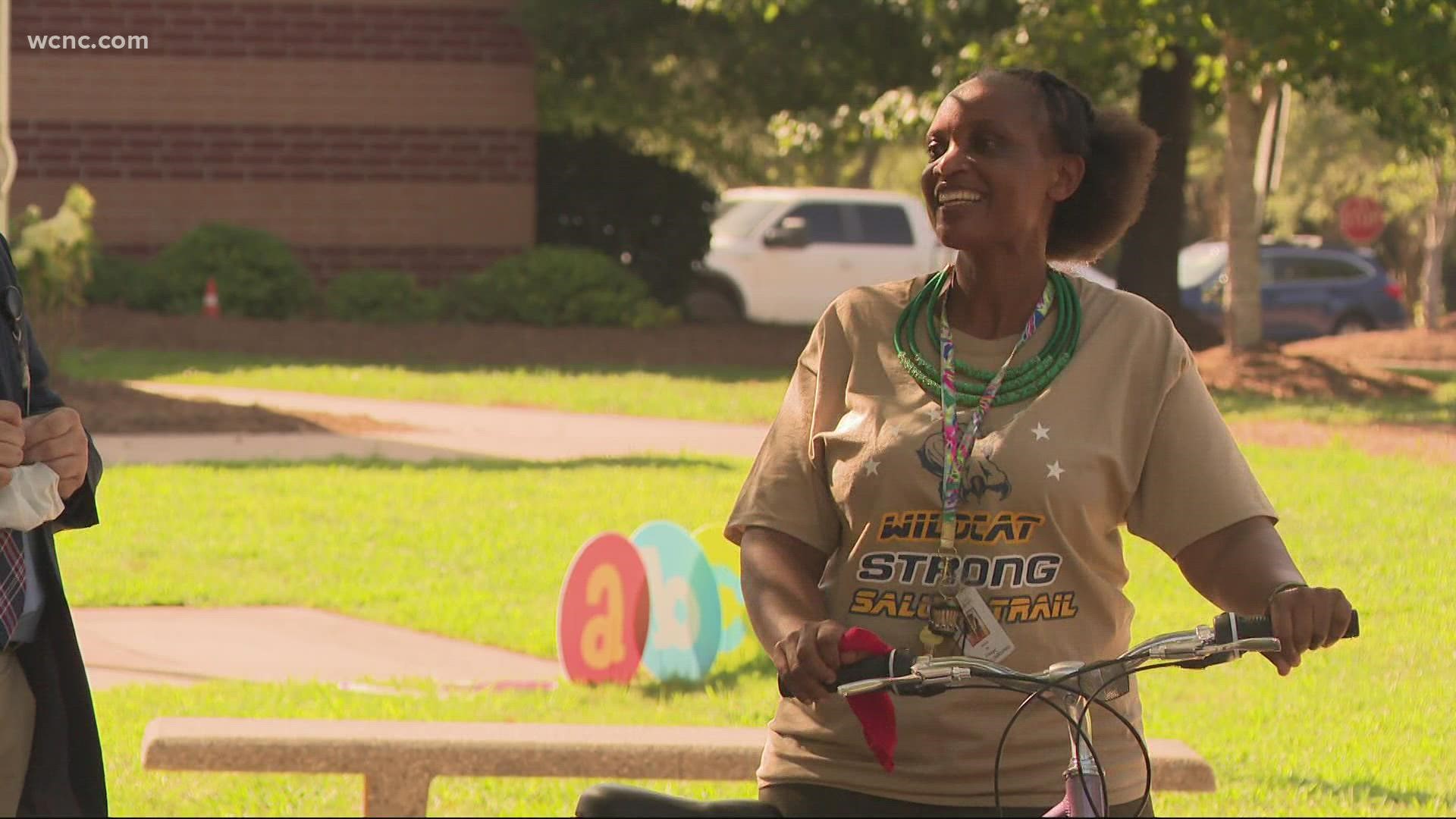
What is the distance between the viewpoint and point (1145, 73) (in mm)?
20719

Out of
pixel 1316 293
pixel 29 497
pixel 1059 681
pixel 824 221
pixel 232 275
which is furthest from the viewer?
pixel 1316 293

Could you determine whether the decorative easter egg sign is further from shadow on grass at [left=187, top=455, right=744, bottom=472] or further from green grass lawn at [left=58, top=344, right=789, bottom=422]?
green grass lawn at [left=58, top=344, right=789, bottom=422]

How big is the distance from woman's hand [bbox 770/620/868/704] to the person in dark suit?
115cm

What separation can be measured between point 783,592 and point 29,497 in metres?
1.09

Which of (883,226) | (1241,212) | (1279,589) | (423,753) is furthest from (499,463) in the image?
(883,226)

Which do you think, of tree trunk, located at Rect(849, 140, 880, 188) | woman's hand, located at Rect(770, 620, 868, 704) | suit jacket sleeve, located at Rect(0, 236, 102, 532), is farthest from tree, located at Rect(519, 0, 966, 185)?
woman's hand, located at Rect(770, 620, 868, 704)

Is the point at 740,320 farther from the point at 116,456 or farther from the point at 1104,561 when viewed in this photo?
the point at 1104,561

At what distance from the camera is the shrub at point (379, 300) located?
73.8 feet

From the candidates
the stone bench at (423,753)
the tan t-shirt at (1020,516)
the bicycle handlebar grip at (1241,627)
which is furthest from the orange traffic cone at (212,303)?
the bicycle handlebar grip at (1241,627)

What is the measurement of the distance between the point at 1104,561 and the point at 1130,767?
0.97 ft

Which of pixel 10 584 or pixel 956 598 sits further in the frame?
pixel 10 584

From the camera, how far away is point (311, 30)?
23812 millimetres

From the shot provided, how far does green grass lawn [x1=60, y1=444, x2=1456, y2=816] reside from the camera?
4.77 metres

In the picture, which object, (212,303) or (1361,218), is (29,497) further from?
(1361,218)
